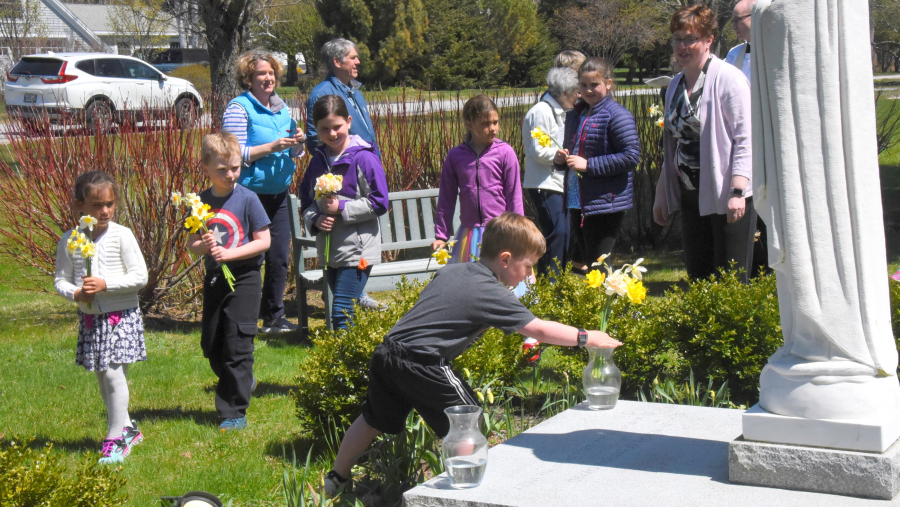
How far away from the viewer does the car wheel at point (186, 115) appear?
726cm

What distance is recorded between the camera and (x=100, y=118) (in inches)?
280

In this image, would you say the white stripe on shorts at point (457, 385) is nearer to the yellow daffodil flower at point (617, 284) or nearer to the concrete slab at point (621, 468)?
the concrete slab at point (621, 468)

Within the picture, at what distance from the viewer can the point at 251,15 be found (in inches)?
365

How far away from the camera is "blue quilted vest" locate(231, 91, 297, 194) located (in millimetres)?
6051

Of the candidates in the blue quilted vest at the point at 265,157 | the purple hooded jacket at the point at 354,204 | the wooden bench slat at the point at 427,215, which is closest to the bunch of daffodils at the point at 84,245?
the purple hooded jacket at the point at 354,204

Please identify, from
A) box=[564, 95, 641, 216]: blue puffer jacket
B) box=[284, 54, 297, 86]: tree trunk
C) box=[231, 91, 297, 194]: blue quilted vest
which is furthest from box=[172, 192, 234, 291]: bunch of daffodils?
box=[284, 54, 297, 86]: tree trunk

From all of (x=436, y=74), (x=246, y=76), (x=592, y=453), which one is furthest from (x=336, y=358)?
(x=436, y=74)

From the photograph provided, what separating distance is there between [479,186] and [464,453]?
114 inches

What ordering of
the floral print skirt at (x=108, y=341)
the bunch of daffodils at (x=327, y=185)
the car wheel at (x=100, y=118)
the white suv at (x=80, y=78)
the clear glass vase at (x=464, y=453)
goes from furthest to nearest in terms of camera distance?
the white suv at (x=80, y=78) → the car wheel at (x=100, y=118) → the bunch of daffodils at (x=327, y=185) → the floral print skirt at (x=108, y=341) → the clear glass vase at (x=464, y=453)

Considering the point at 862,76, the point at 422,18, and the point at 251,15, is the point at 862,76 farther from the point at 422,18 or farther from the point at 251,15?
the point at 422,18

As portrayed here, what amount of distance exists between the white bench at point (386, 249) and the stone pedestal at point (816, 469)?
372 centimetres

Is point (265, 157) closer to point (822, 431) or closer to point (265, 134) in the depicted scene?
point (265, 134)

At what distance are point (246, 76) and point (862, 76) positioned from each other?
4.49m

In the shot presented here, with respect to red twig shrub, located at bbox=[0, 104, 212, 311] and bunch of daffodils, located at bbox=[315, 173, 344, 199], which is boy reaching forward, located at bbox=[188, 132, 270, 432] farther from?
red twig shrub, located at bbox=[0, 104, 212, 311]
